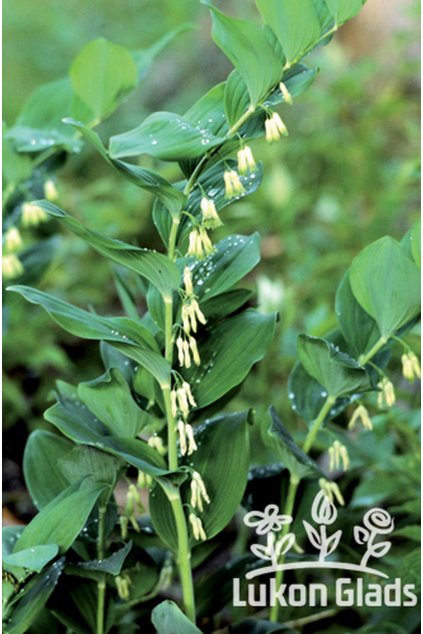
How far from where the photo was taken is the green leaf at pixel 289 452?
750 millimetres

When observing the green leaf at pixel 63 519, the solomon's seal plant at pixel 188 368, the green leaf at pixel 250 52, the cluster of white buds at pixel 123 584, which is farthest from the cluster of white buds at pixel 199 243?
the cluster of white buds at pixel 123 584

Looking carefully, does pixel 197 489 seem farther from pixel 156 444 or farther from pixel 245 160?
pixel 245 160

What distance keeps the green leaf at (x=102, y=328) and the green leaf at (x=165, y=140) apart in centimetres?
13

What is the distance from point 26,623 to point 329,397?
339 millimetres

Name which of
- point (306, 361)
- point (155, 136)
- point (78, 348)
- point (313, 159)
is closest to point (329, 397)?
point (306, 361)

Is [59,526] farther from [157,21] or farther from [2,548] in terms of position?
[157,21]

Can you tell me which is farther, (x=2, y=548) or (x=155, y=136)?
(x=2, y=548)

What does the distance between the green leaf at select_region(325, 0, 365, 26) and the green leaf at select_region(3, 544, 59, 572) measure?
1.58 ft

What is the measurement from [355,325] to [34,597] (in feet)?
1.25

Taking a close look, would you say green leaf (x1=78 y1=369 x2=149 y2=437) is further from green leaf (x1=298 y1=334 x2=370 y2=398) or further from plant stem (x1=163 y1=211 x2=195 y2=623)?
green leaf (x1=298 y1=334 x2=370 y2=398)

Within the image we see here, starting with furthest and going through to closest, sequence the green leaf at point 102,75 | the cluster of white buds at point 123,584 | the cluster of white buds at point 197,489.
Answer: the green leaf at point 102,75, the cluster of white buds at point 123,584, the cluster of white buds at point 197,489

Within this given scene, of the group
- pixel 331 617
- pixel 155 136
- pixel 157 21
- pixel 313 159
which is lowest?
pixel 331 617

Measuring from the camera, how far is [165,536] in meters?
0.79

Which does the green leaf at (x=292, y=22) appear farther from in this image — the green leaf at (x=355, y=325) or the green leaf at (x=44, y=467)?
the green leaf at (x=44, y=467)
